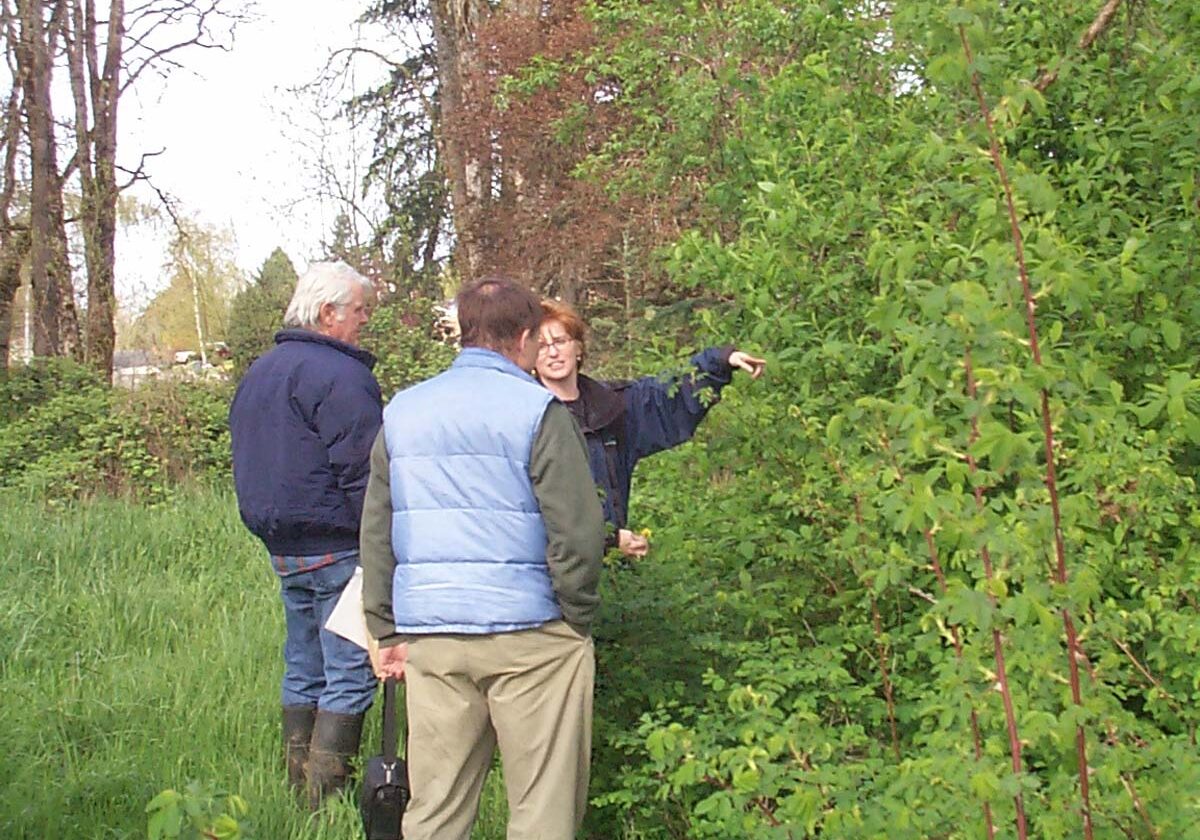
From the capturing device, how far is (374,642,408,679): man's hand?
12.0 feet

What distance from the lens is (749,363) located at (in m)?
4.14

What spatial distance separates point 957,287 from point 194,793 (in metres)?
1.49

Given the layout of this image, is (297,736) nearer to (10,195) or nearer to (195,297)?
(10,195)

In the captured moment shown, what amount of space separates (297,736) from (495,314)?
2047 mm

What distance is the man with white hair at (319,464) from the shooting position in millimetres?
4469

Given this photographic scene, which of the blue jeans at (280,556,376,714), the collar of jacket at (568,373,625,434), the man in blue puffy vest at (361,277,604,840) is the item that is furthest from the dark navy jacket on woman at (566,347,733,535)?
the blue jeans at (280,556,376,714)

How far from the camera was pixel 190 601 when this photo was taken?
23.7 feet

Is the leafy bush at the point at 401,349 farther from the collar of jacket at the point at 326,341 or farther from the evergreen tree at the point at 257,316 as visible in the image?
the collar of jacket at the point at 326,341

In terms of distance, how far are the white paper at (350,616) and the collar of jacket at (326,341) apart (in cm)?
71

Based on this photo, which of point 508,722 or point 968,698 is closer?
point 968,698

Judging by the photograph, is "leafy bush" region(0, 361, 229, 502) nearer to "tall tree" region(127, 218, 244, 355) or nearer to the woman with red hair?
→ "tall tree" region(127, 218, 244, 355)

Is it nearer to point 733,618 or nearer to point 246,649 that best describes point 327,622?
point 733,618

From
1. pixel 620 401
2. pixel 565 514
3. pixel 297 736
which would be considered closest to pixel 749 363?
pixel 620 401

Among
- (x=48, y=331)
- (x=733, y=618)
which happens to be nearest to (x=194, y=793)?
(x=733, y=618)
